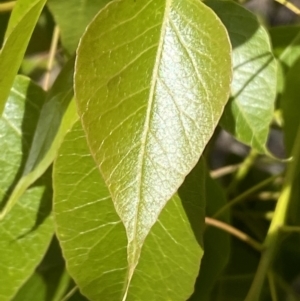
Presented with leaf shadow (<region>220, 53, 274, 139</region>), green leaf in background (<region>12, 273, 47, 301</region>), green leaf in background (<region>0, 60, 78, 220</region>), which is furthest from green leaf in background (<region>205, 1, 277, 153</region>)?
green leaf in background (<region>12, 273, 47, 301</region>)

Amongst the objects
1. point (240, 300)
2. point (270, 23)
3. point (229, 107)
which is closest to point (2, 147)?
point (229, 107)

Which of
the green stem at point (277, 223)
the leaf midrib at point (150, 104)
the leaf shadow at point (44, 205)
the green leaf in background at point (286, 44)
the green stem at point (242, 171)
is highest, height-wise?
the leaf midrib at point (150, 104)

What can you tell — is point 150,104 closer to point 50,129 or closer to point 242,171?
point 50,129

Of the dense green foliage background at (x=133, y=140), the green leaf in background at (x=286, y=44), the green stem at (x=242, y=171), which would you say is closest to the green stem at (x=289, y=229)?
the dense green foliage background at (x=133, y=140)

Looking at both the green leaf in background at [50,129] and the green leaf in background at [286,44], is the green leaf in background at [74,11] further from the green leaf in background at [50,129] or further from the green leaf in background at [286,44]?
the green leaf in background at [286,44]

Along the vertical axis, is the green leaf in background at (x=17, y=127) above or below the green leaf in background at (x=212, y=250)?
above

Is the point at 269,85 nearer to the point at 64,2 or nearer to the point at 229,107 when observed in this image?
the point at 229,107

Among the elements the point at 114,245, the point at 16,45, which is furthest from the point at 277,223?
the point at 16,45
